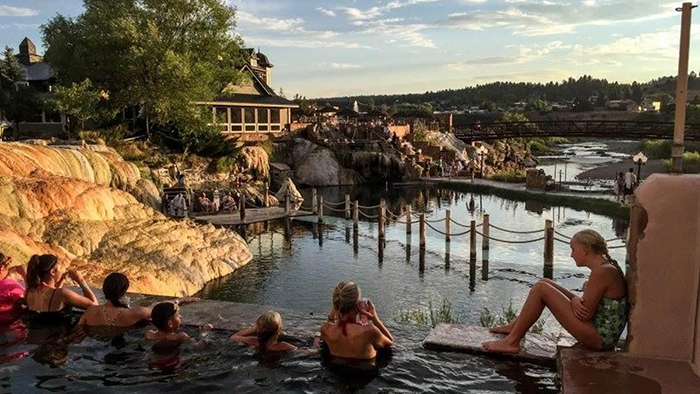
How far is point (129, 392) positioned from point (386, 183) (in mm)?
42295

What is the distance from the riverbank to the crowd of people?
25791mm

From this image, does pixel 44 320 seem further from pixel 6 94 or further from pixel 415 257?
pixel 6 94

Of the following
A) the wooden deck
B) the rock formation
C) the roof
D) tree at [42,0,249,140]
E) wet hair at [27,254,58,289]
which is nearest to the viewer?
wet hair at [27,254,58,289]

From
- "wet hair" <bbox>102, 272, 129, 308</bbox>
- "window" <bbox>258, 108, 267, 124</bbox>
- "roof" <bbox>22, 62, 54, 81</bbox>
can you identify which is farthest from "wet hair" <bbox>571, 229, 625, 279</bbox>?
"roof" <bbox>22, 62, 54, 81</bbox>

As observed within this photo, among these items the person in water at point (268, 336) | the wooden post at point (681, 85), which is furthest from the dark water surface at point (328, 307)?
the wooden post at point (681, 85)

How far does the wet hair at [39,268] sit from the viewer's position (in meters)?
7.11

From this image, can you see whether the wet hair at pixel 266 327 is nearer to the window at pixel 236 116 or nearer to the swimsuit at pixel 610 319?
the swimsuit at pixel 610 319

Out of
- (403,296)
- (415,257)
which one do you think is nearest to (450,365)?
(403,296)

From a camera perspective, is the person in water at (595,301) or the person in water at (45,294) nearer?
the person in water at (595,301)

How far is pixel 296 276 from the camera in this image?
17812mm

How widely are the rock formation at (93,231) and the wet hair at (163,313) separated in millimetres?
4762

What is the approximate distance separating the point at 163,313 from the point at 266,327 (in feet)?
4.17

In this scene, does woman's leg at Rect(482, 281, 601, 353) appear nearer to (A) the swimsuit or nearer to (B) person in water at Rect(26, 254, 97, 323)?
(A) the swimsuit

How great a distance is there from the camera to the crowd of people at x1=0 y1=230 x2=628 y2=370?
505 centimetres
